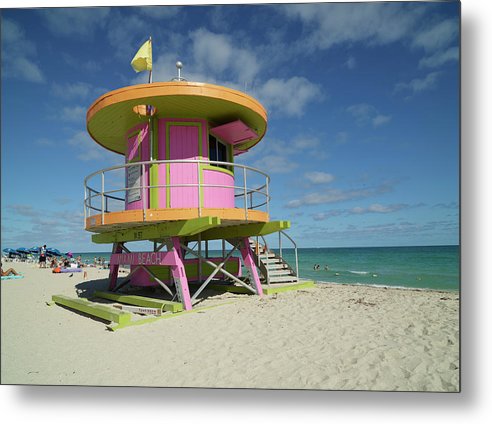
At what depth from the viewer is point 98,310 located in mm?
6840

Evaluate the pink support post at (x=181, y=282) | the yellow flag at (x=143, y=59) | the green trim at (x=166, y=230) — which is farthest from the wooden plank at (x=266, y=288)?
the yellow flag at (x=143, y=59)

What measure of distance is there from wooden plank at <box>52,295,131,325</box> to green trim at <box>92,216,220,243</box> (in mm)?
1704

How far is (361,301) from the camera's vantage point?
Result: 25.9 ft

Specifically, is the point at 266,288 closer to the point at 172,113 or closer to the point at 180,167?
the point at 180,167

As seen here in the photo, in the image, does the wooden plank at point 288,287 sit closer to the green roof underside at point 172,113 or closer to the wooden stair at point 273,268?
the wooden stair at point 273,268

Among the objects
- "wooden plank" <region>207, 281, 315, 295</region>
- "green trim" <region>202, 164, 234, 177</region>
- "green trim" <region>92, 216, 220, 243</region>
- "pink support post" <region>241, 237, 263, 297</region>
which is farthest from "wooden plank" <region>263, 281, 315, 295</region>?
"green trim" <region>202, 164, 234, 177</region>

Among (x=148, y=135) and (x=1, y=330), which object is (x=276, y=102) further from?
(x=1, y=330)

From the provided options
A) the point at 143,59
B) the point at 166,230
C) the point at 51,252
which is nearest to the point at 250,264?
the point at 166,230

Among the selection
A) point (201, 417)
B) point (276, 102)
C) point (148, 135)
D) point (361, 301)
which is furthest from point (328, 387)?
point (148, 135)

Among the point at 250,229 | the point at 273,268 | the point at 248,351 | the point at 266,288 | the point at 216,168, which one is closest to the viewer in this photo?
the point at 248,351

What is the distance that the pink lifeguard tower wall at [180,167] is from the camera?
7324mm

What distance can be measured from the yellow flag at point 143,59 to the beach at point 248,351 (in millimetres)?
4946

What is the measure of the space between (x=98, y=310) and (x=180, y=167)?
3.53 meters

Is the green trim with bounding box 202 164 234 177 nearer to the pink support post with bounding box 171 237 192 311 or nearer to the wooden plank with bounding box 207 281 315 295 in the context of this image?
the pink support post with bounding box 171 237 192 311
